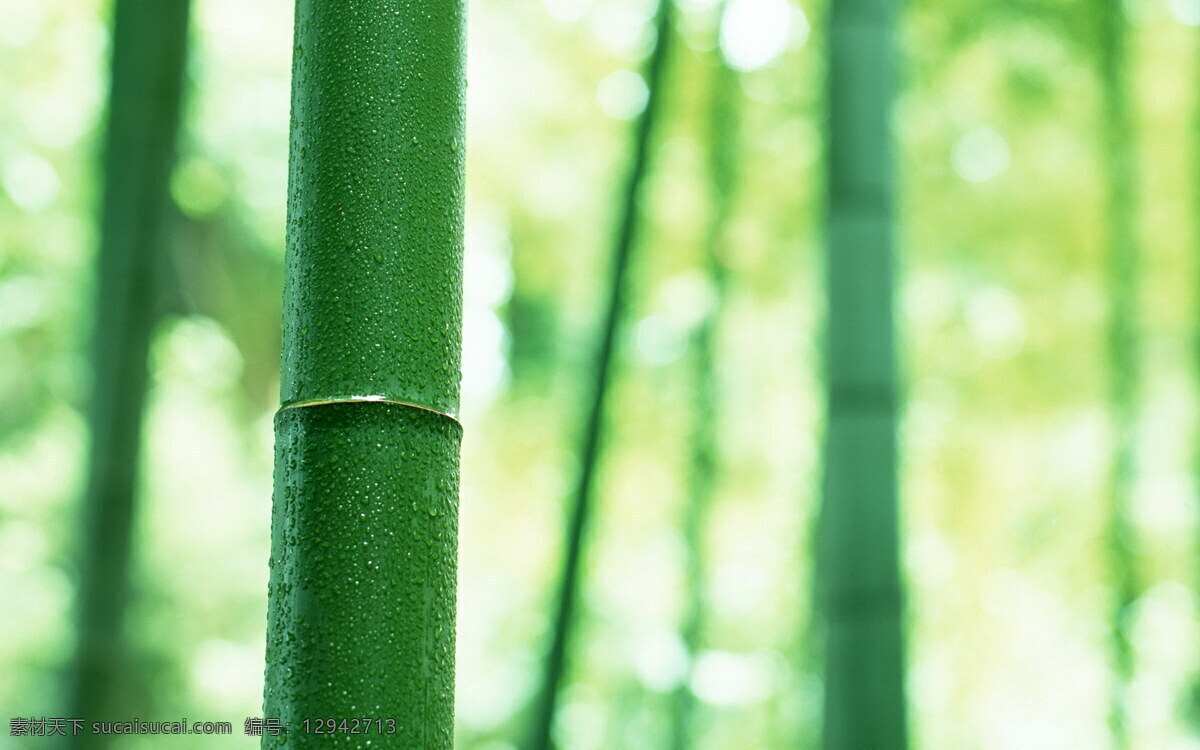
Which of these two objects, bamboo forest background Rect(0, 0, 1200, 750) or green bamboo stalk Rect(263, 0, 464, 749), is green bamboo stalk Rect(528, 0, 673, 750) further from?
green bamboo stalk Rect(263, 0, 464, 749)

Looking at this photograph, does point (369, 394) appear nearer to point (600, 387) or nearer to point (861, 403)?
point (861, 403)

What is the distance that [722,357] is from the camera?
585cm

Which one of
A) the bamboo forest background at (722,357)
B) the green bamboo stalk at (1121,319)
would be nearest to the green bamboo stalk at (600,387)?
the bamboo forest background at (722,357)

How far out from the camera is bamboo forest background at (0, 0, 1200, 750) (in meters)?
4.77

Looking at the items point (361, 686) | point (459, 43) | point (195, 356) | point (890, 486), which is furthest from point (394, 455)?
point (195, 356)

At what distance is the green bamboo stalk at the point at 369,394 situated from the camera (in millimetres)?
930

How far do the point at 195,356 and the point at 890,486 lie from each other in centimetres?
452

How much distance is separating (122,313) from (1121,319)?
411 cm

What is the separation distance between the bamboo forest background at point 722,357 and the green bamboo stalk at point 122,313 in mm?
1419

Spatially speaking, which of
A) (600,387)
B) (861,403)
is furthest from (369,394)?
(600,387)

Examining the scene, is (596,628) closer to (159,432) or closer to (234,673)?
(234,673)

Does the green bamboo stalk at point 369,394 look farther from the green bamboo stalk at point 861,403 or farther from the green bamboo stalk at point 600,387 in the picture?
the green bamboo stalk at point 600,387

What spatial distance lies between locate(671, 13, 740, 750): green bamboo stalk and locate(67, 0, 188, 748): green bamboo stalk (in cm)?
Result: 295

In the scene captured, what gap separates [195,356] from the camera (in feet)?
19.0
